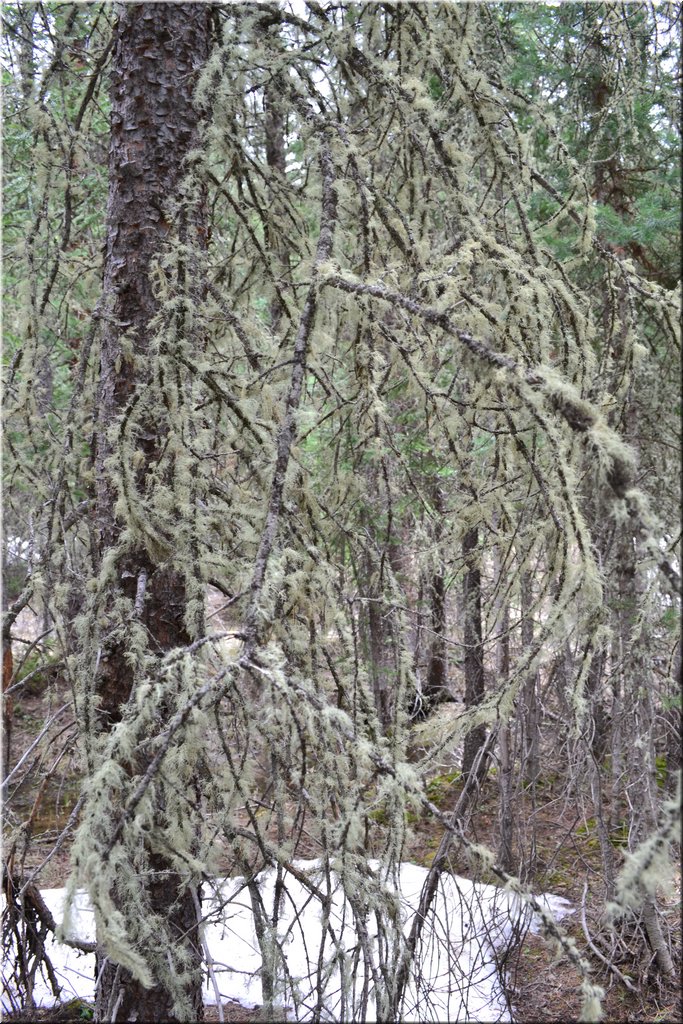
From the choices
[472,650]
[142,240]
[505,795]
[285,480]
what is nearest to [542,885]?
[505,795]

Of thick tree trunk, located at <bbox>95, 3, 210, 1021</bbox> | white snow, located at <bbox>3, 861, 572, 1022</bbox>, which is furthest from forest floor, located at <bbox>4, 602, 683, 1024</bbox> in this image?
thick tree trunk, located at <bbox>95, 3, 210, 1021</bbox>

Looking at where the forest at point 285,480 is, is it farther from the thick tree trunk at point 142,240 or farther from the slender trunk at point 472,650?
the slender trunk at point 472,650

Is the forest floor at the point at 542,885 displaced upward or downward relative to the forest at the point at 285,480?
downward

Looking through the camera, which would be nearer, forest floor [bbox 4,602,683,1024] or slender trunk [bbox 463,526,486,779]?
forest floor [bbox 4,602,683,1024]

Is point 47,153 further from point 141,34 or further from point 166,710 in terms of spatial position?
point 166,710

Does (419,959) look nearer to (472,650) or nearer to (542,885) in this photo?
(542,885)

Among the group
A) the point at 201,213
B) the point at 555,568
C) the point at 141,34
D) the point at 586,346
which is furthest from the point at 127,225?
the point at 555,568

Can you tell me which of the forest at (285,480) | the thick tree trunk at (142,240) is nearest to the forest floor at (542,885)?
the forest at (285,480)

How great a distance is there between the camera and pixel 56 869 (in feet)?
22.4

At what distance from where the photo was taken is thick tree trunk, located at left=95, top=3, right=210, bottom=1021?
2615mm

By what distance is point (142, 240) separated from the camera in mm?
2750

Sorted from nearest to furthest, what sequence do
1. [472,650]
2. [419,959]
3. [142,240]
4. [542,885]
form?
1. [142,240]
2. [419,959]
3. [542,885]
4. [472,650]

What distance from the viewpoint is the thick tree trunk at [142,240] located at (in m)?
2.62

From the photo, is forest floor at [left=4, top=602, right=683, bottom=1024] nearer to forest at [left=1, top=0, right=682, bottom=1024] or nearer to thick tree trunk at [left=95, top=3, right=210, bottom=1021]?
forest at [left=1, top=0, right=682, bottom=1024]
